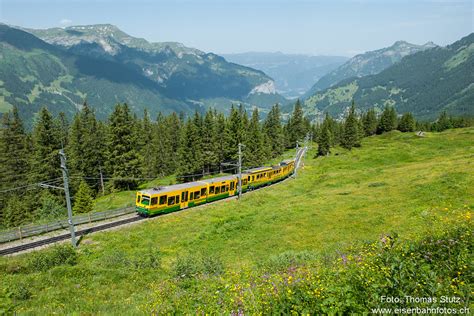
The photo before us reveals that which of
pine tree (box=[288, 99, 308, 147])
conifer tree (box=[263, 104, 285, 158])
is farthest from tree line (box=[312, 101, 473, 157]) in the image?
conifer tree (box=[263, 104, 285, 158])

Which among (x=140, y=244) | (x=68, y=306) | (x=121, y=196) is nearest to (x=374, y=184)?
(x=140, y=244)

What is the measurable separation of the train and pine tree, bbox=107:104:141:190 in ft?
66.9

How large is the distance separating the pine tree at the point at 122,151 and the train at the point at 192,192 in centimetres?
2039

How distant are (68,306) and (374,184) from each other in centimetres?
3553

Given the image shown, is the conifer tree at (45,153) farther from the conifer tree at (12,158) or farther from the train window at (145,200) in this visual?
the train window at (145,200)

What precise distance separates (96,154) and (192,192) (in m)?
32.1

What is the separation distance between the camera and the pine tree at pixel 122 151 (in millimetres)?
55031

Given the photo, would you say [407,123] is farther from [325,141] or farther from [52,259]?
[52,259]

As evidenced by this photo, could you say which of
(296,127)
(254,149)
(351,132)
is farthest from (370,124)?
(254,149)

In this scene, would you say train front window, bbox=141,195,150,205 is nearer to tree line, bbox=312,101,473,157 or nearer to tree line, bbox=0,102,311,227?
tree line, bbox=0,102,311,227

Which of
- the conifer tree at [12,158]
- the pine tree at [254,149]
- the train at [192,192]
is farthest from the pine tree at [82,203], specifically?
the pine tree at [254,149]

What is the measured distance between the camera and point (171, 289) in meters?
11.0

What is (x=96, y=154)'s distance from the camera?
6066cm

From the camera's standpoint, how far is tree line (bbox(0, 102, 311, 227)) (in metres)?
50.3
